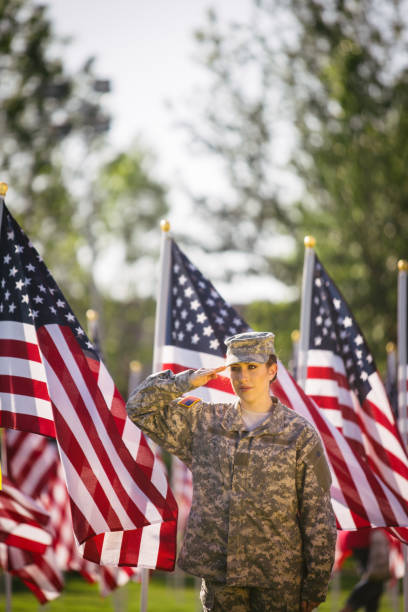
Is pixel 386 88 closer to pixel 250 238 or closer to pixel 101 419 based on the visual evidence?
pixel 250 238

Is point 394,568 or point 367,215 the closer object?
point 394,568

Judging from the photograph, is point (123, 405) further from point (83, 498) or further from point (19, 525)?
point (19, 525)

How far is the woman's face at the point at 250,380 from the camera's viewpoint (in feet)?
14.2

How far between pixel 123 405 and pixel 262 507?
1459 millimetres

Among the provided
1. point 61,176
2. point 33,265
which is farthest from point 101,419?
point 61,176

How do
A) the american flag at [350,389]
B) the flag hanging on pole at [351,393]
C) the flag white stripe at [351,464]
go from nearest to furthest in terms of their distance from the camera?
the flag white stripe at [351,464] → the flag hanging on pole at [351,393] → the american flag at [350,389]

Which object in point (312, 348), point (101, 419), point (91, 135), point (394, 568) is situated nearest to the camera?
point (101, 419)

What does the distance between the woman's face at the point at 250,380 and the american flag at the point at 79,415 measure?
118 cm

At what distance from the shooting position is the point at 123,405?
5449 mm

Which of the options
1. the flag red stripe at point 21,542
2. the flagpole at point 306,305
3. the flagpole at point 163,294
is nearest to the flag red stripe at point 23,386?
the flagpole at point 163,294

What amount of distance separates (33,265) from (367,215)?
15.1m

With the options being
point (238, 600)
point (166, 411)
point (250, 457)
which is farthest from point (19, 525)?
point (250, 457)

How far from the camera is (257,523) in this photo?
14.0ft

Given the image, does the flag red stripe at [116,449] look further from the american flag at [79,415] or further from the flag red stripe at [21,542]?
the flag red stripe at [21,542]
